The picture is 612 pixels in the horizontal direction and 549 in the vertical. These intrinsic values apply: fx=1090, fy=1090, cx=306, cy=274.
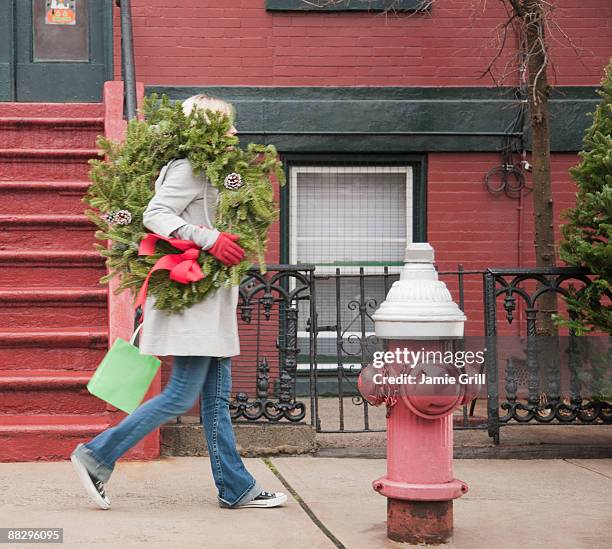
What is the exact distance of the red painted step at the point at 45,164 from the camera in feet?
25.7

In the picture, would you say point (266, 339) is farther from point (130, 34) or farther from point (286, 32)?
point (286, 32)

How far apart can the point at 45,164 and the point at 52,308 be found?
5.06 ft

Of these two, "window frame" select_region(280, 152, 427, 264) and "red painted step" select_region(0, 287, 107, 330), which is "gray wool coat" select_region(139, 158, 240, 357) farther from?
"window frame" select_region(280, 152, 427, 264)

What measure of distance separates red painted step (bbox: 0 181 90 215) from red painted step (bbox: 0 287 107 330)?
95 cm

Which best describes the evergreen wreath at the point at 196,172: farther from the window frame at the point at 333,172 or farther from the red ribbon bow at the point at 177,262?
the window frame at the point at 333,172

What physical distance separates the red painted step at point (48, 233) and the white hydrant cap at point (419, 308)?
10.9 ft

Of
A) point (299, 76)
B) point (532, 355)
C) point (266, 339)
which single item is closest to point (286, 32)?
point (299, 76)

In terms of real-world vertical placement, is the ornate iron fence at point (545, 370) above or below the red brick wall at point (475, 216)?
below

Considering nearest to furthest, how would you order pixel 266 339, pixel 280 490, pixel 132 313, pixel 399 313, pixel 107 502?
1. pixel 399 313
2. pixel 107 502
3. pixel 280 490
4. pixel 132 313
5. pixel 266 339

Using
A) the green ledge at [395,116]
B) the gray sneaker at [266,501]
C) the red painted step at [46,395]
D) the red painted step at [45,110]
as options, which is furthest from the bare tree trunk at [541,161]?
the red painted step at [45,110]

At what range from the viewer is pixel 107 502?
497cm

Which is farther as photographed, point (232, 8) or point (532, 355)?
point (232, 8)

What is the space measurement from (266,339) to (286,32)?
330 cm
